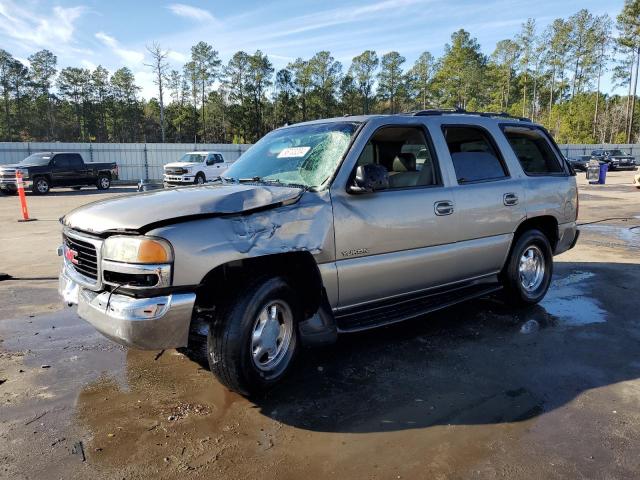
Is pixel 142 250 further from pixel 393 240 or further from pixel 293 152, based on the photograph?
pixel 393 240

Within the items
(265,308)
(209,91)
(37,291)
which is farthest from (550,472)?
(209,91)

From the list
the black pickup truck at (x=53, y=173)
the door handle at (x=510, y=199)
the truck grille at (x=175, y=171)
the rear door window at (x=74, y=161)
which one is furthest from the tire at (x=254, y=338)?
the rear door window at (x=74, y=161)

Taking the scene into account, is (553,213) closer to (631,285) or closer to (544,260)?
(544,260)

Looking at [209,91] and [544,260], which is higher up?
[209,91]

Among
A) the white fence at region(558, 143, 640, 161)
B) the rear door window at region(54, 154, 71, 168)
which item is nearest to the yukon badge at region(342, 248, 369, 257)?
the rear door window at region(54, 154, 71, 168)

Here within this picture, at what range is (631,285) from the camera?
6.18 metres

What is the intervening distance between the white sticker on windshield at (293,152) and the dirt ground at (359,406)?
1.66 meters

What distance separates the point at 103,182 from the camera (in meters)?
24.7

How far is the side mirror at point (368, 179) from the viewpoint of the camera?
11.6 ft

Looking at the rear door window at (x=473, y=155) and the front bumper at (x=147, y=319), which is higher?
the rear door window at (x=473, y=155)

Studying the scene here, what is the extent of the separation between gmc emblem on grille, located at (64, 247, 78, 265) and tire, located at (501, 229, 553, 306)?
3980mm

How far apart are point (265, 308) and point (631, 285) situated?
5.19 metres

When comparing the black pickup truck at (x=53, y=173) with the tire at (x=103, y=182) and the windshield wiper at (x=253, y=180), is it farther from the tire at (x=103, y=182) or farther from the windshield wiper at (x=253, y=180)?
the windshield wiper at (x=253, y=180)

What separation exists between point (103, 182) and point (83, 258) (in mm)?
23548
